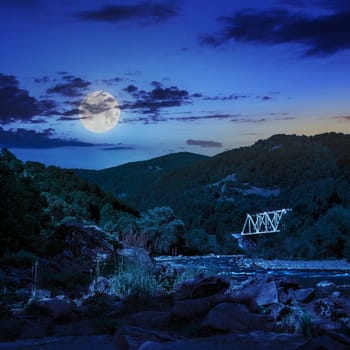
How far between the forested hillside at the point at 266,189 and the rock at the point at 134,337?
25.3 meters

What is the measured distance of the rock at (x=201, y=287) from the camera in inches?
362

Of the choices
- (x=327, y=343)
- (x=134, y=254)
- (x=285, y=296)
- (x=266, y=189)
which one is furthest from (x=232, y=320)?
(x=266, y=189)

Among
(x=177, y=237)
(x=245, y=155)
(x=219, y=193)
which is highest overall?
(x=245, y=155)

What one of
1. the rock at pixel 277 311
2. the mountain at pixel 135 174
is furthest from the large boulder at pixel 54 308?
the mountain at pixel 135 174

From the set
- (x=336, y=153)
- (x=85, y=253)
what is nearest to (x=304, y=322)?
(x=85, y=253)

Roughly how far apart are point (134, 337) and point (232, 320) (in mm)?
1390

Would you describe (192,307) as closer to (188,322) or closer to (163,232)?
(188,322)

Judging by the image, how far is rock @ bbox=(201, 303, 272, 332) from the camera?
23.4 ft

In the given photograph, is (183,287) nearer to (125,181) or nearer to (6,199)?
(6,199)

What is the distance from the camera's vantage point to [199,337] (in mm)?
6988

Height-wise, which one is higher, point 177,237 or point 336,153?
point 336,153

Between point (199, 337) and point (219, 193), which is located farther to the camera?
point (219, 193)

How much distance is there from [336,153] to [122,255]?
49.0 meters

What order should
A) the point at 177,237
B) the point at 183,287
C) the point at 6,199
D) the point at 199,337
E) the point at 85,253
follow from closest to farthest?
the point at 199,337 < the point at 183,287 < the point at 85,253 < the point at 6,199 < the point at 177,237
